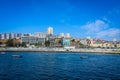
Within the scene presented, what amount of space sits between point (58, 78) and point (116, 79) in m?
7.99

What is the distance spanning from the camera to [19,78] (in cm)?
3041

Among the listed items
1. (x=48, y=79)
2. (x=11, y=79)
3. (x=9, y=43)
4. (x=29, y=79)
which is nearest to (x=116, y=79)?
(x=48, y=79)

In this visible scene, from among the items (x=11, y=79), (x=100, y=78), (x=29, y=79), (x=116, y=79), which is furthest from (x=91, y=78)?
(x=11, y=79)

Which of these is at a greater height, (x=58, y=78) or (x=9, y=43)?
(x=9, y=43)

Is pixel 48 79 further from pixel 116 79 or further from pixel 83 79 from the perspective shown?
→ pixel 116 79

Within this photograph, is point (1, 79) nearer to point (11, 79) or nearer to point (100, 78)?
point (11, 79)

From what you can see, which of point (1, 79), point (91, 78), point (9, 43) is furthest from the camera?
point (9, 43)

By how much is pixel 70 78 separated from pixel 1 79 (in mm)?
9282

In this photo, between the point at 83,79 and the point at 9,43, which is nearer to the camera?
the point at 83,79

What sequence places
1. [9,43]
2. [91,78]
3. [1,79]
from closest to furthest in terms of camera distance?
[1,79]
[91,78]
[9,43]

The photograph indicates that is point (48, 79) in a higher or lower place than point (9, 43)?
lower

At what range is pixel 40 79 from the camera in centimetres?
2992

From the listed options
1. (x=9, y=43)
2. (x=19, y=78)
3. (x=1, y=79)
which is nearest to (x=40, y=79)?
(x=19, y=78)

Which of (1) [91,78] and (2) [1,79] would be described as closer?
(2) [1,79]
